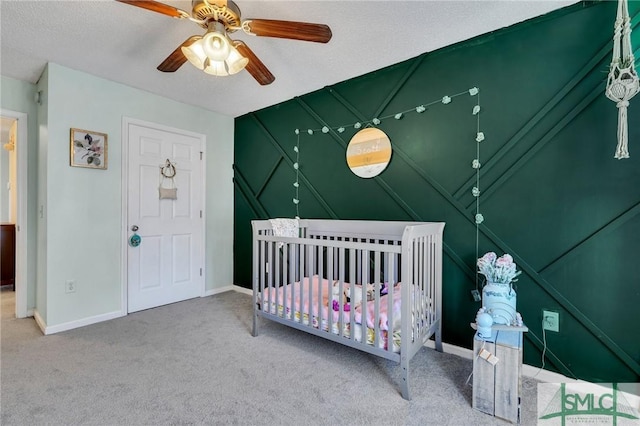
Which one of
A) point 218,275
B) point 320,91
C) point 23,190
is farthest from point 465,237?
point 23,190

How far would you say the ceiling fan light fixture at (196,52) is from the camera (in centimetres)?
155

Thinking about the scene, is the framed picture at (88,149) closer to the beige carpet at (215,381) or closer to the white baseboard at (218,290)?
the beige carpet at (215,381)

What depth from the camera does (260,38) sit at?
2.05m

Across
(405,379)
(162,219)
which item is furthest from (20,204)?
(405,379)

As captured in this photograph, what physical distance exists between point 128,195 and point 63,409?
195 centimetres

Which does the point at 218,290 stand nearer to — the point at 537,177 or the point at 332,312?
the point at 332,312

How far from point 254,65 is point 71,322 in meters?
2.71

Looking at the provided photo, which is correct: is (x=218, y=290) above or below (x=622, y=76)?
below

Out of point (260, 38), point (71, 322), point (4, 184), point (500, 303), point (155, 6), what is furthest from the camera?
point (4, 184)

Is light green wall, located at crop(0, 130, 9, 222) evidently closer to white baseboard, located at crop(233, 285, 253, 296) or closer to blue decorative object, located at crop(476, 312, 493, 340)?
white baseboard, located at crop(233, 285, 253, 296)

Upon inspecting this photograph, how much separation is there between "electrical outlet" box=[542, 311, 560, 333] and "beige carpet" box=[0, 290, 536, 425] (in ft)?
1.19

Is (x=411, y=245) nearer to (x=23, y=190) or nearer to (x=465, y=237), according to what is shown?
(x=465, y=237)

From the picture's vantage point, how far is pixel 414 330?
1715mm

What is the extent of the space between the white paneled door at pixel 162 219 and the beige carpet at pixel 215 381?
0.62 meters
